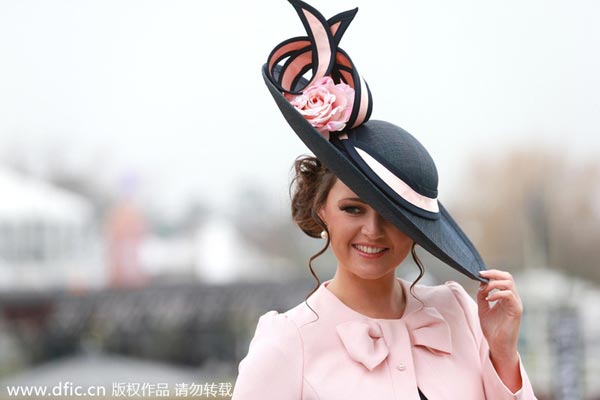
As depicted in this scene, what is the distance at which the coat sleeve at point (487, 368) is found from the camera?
94 cm

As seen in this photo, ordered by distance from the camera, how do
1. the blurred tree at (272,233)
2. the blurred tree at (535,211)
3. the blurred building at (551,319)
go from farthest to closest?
the blurred tree at (272,233), the blurred tree at (535,211), the blurred building at (551,319)

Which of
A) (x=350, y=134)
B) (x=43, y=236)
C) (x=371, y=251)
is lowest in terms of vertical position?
(x=43, y=236)

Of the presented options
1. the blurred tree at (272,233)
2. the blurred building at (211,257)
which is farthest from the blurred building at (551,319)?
the blurred building at (211,257)

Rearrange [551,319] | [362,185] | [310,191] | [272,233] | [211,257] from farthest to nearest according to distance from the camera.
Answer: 1. [211,257]
2. [272,233]
3. [551,319]
4. [310,191]
5. [362,185]

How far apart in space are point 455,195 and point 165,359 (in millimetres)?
2851

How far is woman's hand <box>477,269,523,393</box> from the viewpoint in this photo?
3.05ft

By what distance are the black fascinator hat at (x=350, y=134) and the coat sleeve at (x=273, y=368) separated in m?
0.17

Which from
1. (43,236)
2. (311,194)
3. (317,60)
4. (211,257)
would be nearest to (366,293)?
(311,194)

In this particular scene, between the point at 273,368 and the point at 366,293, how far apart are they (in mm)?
149

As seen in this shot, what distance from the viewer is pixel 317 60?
3.03 feet

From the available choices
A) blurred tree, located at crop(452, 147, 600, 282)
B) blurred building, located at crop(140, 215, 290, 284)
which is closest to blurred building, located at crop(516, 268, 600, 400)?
blurred tree, located at crop(452, 147, 600, 282)

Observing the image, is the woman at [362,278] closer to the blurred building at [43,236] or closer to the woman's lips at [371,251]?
the woman's lips at [371,251]

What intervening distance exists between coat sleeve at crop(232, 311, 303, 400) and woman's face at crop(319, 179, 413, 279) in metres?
0.10

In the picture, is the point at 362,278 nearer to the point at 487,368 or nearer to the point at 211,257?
the point at 487,368
